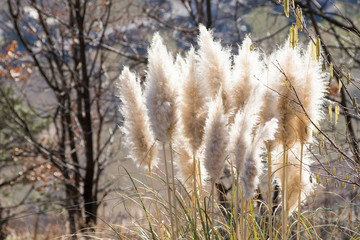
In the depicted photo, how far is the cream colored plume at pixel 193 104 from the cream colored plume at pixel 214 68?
0.30 ft

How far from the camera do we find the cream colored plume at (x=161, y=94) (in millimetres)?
2053

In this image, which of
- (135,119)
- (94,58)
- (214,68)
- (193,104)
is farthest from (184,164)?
(94,58)

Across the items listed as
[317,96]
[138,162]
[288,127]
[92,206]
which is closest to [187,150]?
[138,162]

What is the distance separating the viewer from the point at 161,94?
2.05 metres

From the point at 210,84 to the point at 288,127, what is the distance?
0.42 metres

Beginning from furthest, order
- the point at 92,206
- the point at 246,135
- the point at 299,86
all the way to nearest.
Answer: the point at 92,206, the point at 299,86, the point at 246,135

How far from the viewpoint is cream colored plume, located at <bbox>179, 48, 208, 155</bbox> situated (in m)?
2.06

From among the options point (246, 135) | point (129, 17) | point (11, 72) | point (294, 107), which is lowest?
point (246, 135)

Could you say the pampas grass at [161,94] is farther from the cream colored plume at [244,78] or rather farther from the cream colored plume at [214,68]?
the cream colored plume at [244,78]

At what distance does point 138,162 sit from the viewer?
240cm

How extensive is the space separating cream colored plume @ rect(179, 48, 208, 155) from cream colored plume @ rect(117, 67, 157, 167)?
264mm

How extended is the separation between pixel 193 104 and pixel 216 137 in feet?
0.84

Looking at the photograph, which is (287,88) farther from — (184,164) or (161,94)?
(184,164)

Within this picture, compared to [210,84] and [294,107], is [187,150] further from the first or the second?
[294,107]
